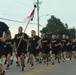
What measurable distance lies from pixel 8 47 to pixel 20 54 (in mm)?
3048

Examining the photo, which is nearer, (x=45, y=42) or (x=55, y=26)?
(x=45, y=42)

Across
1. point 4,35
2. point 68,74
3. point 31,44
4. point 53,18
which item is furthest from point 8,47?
point 53,18

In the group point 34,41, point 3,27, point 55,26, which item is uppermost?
point 55,26

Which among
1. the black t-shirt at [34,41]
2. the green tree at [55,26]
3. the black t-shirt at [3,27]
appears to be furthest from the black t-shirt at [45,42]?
the green tree at [55,26]

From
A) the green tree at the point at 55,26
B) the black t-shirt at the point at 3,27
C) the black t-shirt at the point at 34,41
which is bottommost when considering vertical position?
the black t-shirt at the point at 3,27

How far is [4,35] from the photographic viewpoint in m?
9.33

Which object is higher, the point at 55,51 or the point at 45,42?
the point at 45,42

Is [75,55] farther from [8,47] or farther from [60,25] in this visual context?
[60,25]

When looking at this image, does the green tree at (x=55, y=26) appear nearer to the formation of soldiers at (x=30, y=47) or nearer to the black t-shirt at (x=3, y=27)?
the formation of soldiers at (x=30, y=47)

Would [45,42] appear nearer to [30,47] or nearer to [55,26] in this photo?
[30,47]

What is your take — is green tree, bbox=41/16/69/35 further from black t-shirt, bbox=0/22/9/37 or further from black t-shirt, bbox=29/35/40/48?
black t-shirt, bbox=0/22/9/37

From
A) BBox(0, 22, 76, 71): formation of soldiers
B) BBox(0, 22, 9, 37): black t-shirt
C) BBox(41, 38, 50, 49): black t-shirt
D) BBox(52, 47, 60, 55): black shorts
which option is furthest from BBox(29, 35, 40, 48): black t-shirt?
BBox(0, 22, 9, 37): black t-shirt

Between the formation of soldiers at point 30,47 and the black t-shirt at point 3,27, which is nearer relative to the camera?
the black t-shirt at point 3,27

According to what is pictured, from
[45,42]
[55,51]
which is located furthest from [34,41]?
[55,51]
